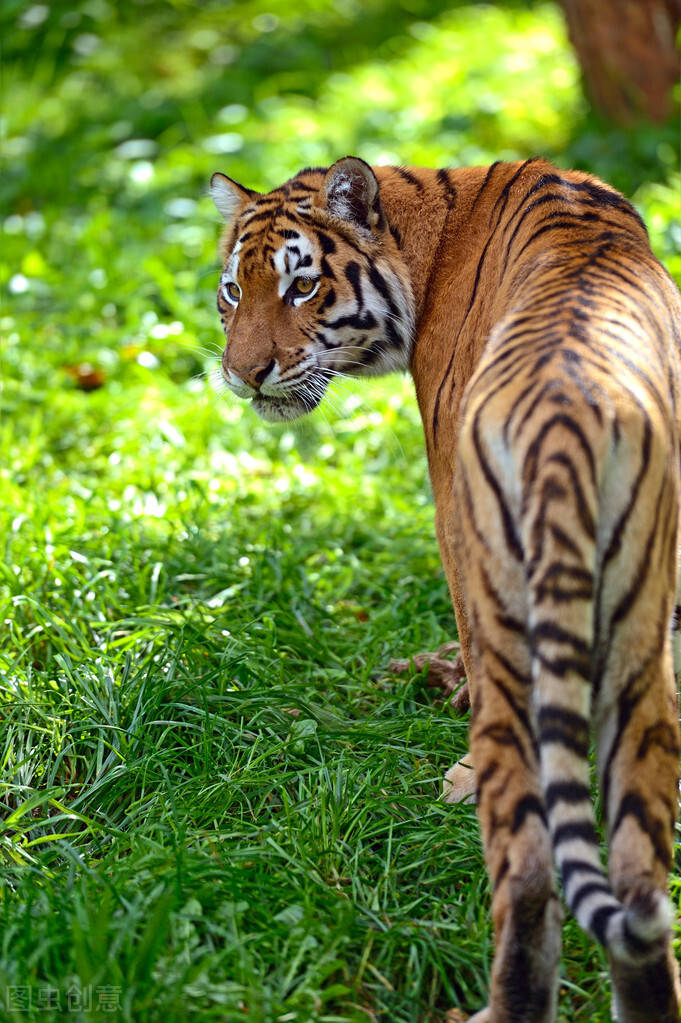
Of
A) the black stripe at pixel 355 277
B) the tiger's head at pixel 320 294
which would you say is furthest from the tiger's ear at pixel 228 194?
the black stripe at pixel 355 277

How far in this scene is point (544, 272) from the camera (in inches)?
105

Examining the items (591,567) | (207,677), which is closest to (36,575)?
(207,677)

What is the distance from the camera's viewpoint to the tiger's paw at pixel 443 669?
3.57 m

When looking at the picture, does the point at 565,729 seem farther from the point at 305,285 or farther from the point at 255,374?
the point at 305,285

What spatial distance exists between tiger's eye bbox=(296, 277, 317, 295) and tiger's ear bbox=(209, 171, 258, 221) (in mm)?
502

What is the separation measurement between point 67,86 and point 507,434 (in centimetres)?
847

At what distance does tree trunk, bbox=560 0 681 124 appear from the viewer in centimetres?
741

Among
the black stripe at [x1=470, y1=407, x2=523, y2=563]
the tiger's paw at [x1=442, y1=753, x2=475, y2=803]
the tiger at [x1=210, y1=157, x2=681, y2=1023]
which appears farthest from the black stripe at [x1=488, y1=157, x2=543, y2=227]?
the tiger's paw at [x1=442, y1=753, x2=475, y2=803]

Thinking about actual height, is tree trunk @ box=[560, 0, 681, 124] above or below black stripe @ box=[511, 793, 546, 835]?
above

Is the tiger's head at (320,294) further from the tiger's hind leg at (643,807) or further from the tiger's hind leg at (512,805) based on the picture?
the tiger's hind leg at (643,807)

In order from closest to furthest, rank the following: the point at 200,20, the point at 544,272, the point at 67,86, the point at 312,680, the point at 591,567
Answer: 1. the point at 591,567
2. the point at 544,272
3. the point at 312,680
4. the point at 67,86
5. the point at 200,20

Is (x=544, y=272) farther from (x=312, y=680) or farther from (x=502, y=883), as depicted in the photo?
(x=312, y=680)

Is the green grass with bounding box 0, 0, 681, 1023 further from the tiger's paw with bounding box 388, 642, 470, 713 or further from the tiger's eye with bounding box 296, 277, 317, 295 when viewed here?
the tiger's eye with bounding box 296, 277, 317, 295

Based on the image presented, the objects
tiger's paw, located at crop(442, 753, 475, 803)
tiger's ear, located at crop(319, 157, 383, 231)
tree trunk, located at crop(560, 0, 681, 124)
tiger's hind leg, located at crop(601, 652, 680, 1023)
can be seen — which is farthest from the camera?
tree trunk, located at crop(560, 0, 681, 124)
